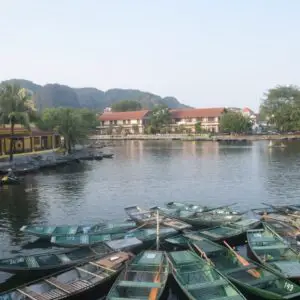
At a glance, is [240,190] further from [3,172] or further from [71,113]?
[71,113]

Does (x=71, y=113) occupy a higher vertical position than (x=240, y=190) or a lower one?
higher

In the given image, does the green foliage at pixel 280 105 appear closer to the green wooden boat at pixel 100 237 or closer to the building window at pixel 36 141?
the building window at pixel 36 141

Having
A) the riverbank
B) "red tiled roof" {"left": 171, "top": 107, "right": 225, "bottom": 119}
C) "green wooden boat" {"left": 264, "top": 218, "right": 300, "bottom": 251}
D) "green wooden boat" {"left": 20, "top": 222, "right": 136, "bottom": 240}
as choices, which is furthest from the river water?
"red tiled roof" {"left": 171, "top": 107, "right": 225, "bottom": 119}

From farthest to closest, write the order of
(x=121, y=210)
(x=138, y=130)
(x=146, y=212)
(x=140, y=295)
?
(x=138, y=130) < (x=121, y=210) < (x=146, y=212) < (x=140, y=295)

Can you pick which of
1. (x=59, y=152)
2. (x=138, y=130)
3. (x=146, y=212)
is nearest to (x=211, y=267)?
(x=146, y=212)

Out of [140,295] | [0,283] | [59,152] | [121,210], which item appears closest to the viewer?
[140,295]

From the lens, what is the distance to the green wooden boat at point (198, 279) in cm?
1375

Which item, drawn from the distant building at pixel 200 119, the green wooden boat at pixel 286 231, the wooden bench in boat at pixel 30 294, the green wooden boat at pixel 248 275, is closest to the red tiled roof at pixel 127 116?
the distant building at pixel 200 119

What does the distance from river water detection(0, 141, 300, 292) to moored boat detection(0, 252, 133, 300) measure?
619cm

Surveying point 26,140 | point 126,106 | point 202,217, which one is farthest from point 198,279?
point 126,106

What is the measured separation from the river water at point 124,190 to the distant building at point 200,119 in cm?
7493

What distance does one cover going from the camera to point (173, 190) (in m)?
38.1

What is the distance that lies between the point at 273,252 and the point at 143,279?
652 centimetres

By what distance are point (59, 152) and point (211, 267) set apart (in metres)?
51.9
